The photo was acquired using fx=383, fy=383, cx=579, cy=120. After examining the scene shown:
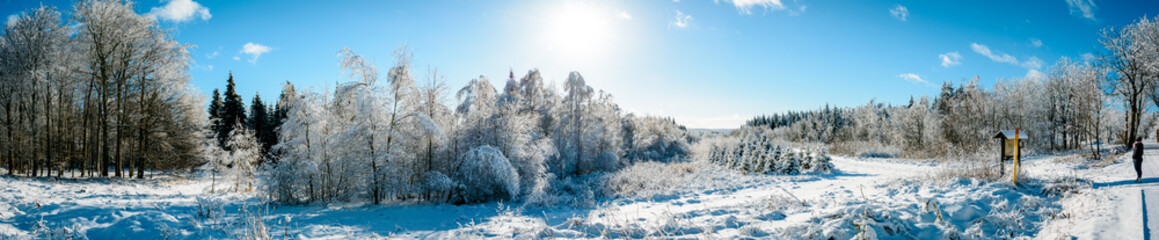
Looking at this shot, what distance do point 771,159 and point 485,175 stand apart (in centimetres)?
1214

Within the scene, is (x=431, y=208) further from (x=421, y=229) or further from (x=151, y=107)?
(x=151, y=107)

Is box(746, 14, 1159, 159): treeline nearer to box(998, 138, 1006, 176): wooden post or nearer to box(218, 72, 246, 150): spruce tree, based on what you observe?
box(998, 138, 1006, 176): wooden post

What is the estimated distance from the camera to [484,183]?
40.1 ft

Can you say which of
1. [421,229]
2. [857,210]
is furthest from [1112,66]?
[421,229]

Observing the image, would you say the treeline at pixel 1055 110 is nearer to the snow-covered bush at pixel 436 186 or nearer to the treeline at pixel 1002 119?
the treeline at pixel 1002 119

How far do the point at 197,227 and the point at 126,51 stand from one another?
1663cm

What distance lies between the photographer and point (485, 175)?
39.5 ft

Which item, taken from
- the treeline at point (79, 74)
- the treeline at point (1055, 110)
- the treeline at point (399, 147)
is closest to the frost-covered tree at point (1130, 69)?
the treeline at point (1055, 110)

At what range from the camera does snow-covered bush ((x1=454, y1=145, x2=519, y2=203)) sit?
11852 millimetres

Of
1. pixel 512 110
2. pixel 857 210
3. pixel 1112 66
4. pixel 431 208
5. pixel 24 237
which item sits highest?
pixel 1112 66

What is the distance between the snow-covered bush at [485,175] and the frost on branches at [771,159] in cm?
1080

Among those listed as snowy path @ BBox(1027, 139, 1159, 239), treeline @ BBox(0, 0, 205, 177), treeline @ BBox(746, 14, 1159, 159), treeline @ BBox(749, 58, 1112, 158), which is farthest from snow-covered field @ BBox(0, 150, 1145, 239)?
treeline @ BBox(749, 58, 1112, 158)

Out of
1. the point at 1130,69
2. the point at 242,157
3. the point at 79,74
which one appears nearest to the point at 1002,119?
the point at 1130,69

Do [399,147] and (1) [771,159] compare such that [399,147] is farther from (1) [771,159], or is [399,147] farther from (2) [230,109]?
(2) [230,109]
